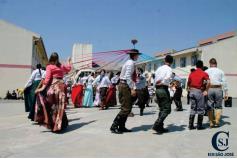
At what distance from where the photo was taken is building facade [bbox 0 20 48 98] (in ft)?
89.7

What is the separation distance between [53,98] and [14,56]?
21.0 meters

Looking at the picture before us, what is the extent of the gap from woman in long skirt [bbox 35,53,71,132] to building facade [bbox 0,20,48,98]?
2021 centimetres

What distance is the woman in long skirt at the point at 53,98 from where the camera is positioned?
26.0 ft

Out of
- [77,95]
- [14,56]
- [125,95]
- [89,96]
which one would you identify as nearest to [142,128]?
[125,95]

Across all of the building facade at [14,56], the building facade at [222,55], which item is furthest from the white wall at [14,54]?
the building facade at [222,55]

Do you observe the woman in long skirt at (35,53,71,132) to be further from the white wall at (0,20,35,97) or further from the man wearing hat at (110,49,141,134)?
the white wall at (0,20,35,97)

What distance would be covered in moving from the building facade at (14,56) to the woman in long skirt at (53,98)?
20.2 m

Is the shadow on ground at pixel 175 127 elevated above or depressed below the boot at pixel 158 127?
below

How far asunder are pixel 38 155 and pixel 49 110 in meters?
2.51

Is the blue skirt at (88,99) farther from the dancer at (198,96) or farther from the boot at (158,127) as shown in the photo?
the boot at (158,127)

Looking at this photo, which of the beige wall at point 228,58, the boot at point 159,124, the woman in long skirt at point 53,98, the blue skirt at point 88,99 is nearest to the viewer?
the boot at point 159,124

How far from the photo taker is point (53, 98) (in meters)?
8.03

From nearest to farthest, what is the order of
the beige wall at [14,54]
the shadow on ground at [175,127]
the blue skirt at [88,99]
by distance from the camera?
the shadow on ground at [175,127], the blue skirt at [88,99], the beige wall at [14,54]

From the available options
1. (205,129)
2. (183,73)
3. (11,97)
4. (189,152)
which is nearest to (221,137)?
(205,129)
